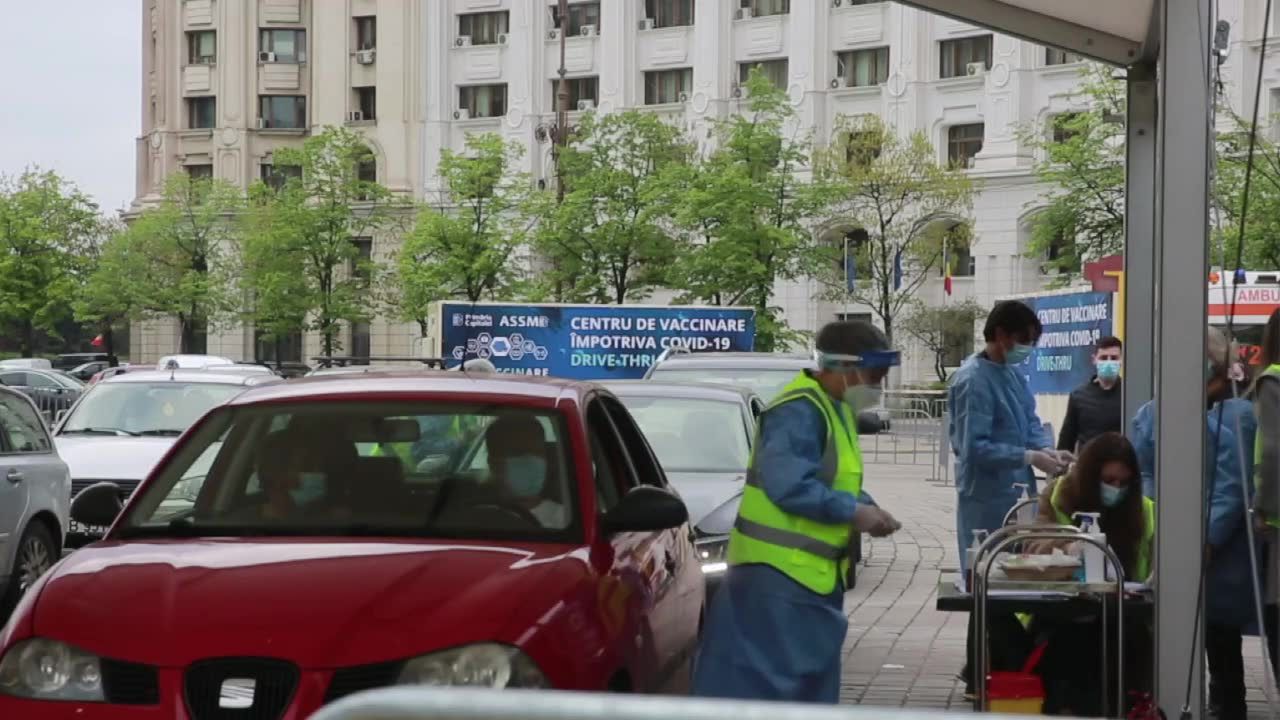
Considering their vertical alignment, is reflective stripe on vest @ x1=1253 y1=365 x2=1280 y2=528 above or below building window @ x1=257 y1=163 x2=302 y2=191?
below

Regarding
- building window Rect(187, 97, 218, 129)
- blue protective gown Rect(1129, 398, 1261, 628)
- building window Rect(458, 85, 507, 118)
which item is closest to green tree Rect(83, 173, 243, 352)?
building window Rect(187, 97, 218, 129)

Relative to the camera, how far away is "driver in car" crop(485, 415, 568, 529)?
645 cm

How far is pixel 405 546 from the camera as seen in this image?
6.04 m

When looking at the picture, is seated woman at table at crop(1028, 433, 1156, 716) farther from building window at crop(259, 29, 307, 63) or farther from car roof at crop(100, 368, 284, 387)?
building window at crop(259, 29, 307, 63)

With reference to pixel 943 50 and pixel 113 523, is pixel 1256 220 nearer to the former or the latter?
pixel 943 50

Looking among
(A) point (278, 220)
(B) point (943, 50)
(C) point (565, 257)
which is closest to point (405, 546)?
(C) point (565, 257)

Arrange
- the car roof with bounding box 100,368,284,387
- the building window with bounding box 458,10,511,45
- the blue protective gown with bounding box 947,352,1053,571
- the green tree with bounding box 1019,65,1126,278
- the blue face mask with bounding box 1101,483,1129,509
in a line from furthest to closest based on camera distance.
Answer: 1. the building window with bounding box 458,10,511,45
2. the green tree with bounding box 1019,65,1126,278
3. the car roof with bounding box 100,368,284,387
4. the blue protective gown with bounding box 947,352,1053,571
5. the blue face mask with bounding box 1101,483,1129,509

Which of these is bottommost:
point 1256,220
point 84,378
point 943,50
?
point 84,378

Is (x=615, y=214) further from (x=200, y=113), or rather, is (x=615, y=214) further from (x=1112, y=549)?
(x=1112, y=549)

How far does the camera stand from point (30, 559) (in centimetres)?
1310

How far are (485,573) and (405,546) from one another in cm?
39

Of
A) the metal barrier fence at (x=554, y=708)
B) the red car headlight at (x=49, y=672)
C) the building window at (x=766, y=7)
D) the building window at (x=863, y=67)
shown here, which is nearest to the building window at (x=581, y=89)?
the building window at (x=766, y=7)

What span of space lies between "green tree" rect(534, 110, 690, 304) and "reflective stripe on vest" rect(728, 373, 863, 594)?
54.0m

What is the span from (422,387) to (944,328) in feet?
186
